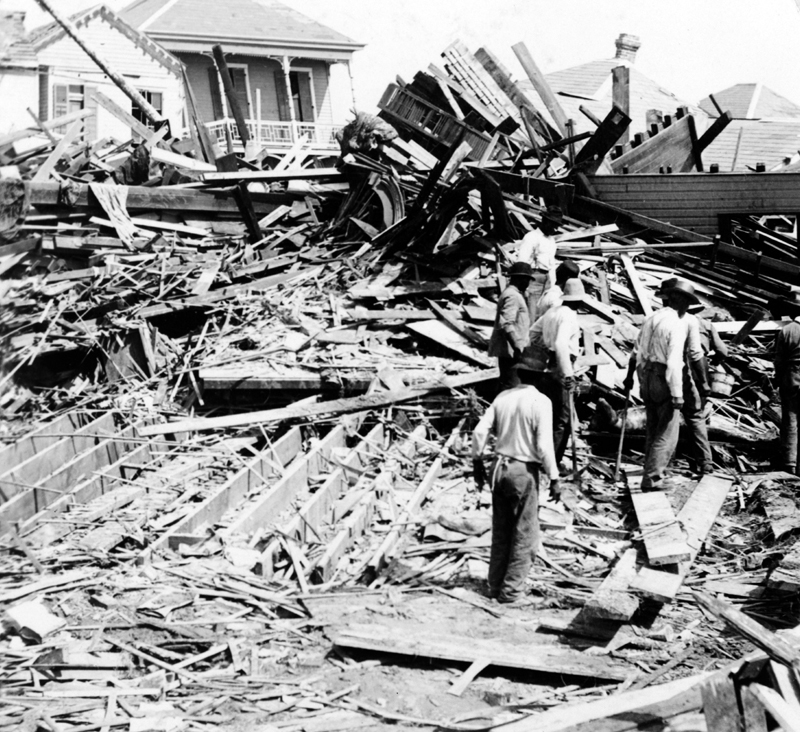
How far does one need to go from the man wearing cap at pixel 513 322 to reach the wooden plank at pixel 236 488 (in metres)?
2.33

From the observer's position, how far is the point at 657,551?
7.05 metres

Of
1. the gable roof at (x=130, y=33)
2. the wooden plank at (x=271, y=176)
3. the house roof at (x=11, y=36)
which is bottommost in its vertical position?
the house roof at (x=11, y=36)

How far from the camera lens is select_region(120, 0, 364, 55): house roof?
2931cm

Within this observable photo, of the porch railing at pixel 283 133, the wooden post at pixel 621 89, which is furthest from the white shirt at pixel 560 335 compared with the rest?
the porch railing at pixel 283 133


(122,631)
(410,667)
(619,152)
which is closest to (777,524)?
(410,667)

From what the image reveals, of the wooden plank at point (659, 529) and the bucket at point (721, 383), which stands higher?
the bucket at point (721, 383)

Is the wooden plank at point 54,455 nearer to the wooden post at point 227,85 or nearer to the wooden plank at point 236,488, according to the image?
the wooden plank at point 236,488

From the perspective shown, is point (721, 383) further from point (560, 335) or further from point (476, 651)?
point (476, 651)

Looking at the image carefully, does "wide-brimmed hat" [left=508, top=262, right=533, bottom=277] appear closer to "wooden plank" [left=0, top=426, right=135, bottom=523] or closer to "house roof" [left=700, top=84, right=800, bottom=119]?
"wooden plank" [left=0, top=426, right=135, bottom=523]

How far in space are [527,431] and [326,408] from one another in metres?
3.94

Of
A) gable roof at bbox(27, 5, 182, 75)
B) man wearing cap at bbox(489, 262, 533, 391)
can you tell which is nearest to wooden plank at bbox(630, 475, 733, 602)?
man wearing cap at bbox(489, 262, 533, 391)

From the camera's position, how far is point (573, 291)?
11.5 meters

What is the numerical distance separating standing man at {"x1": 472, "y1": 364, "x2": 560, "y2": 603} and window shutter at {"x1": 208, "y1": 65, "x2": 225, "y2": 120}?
27.1 m

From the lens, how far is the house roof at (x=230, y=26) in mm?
29312
